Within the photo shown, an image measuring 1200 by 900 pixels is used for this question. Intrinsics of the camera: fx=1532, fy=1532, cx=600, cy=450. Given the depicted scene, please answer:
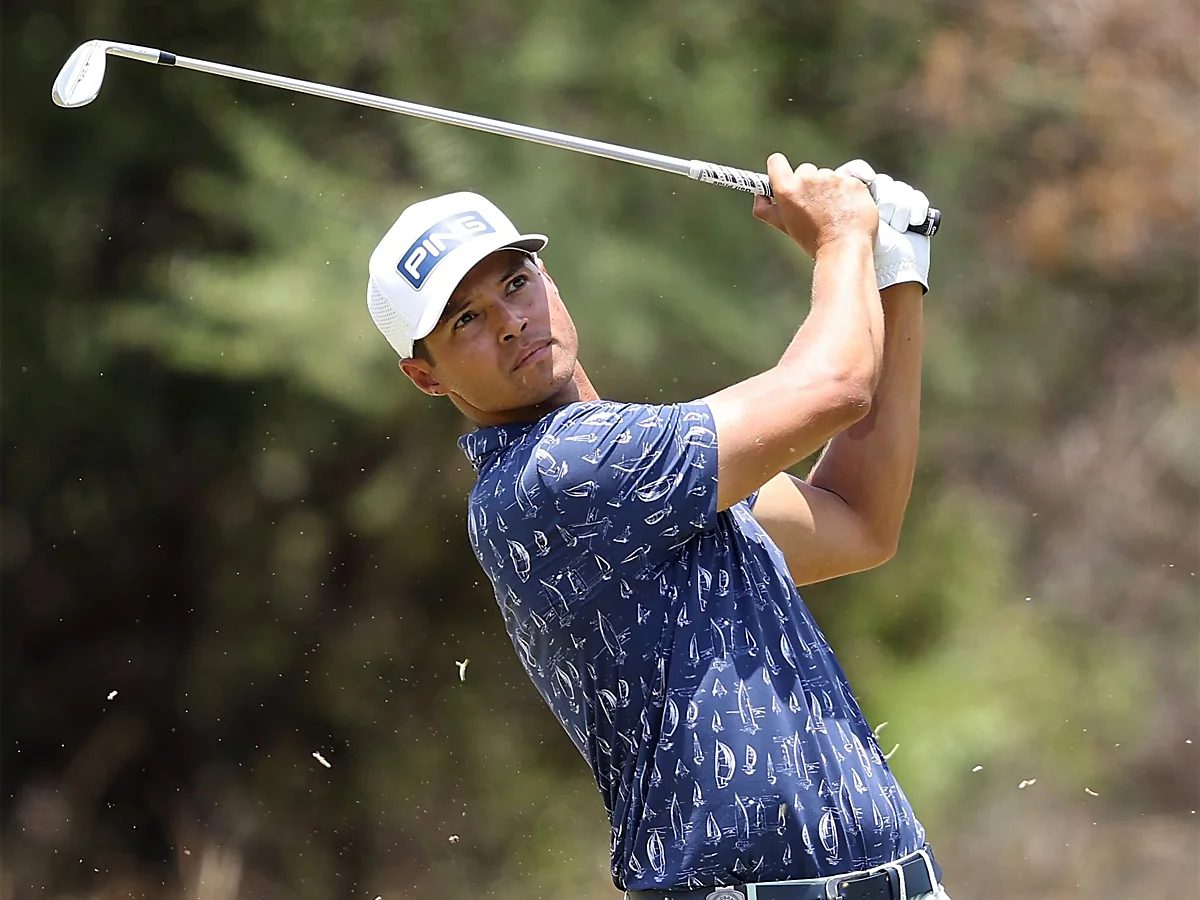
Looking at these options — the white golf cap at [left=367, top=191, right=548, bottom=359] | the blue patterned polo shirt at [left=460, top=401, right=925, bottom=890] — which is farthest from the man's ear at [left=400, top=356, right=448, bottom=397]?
the blue patterned polo shirt at [left=460, top=401, right=925, bottom=890]

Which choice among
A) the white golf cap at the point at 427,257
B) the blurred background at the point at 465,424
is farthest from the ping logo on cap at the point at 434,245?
the blurred background at the point at 465,424

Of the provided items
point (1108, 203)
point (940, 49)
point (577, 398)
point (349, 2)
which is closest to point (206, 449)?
point (349, 2)

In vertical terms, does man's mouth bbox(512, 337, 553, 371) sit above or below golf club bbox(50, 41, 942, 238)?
below

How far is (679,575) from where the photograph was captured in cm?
184

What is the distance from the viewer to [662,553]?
1.83 meters

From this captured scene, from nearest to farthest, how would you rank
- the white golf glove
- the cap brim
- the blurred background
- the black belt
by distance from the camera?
the black belt < the cap brim < the white golf glove < the blurred background

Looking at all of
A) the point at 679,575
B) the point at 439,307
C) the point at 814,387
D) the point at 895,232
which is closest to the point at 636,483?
the point at 679,575

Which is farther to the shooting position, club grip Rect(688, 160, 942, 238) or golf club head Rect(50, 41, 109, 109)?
golf club head Rect(50, 41, 109, 109)

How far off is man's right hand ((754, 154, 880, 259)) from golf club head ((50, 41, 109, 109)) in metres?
1.10

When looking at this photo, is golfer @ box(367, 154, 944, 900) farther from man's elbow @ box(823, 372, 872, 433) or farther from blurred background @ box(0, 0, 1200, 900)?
blurred background @ box(0, 0, 1200, 900)

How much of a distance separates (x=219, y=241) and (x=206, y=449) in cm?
87

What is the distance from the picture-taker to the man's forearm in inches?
85.7

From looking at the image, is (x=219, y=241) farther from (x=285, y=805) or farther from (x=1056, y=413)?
Answer: (x=1056, y=413)

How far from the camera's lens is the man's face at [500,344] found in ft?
6.54
